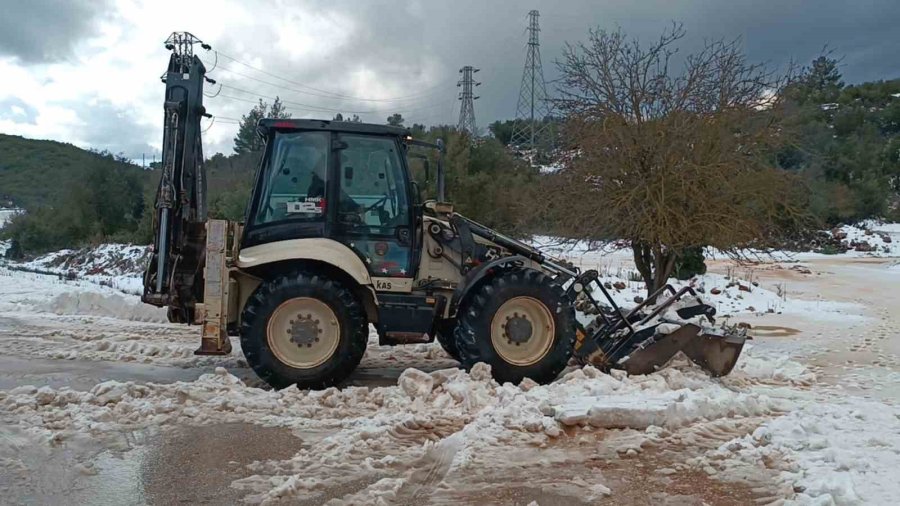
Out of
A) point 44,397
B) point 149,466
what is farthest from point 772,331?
point 44,397

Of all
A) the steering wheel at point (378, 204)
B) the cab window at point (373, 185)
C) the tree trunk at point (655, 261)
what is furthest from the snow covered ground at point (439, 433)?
the tree trunk at point (655, 261)

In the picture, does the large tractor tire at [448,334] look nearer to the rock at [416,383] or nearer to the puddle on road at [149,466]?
the rock at [416,383]

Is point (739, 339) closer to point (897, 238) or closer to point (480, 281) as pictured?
point (480, 281)

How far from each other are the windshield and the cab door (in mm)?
166

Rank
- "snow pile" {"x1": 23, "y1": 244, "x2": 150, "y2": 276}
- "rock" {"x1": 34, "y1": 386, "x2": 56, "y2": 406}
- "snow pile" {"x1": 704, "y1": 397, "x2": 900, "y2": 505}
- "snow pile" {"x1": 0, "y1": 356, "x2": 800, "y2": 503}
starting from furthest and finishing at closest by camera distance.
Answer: "snow pile" {"x1": 23, "y1": 244, "x2": 150, "y2": 276} < "rock" {"x1": 34, "y1": 386, "x2": 56, "y2": 406} < "snow pile" {"x1": 0, "y1": 356, "x2": 800, "y2": 503} < "snow pile" {"x1": 704, "y1": 397, "x2": 900, "y2": 505}

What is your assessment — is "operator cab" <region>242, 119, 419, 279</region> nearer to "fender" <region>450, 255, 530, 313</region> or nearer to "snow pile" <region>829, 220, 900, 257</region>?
"fender" <region>450, 255, 530, 313</region>

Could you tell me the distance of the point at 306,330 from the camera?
697 centimetres

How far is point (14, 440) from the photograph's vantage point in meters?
5.28

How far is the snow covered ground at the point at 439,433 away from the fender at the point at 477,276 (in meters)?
0.76

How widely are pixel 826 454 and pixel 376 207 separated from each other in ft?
14.4

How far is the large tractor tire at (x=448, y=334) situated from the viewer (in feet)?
24.7

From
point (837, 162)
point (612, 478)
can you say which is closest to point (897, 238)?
point (837, 162)

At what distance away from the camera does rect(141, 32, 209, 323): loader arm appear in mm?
7152

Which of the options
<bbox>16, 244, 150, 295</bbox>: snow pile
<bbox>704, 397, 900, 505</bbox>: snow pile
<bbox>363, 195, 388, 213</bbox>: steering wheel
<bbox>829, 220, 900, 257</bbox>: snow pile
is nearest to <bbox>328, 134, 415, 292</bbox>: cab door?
<bbox>363, 195, 388, 213</bbox>: steering wheel
